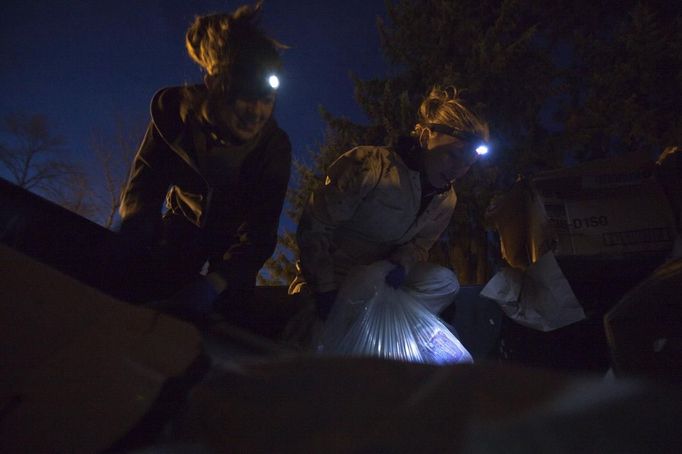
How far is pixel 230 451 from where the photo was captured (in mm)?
458

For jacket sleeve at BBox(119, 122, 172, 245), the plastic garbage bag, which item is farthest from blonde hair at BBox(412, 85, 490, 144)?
jacket sleeve at BBox(119, 122, 172, 245)

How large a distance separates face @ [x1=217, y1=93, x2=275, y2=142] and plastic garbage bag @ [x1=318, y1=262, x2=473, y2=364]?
2.65 ft

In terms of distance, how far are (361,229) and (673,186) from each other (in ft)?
5.07

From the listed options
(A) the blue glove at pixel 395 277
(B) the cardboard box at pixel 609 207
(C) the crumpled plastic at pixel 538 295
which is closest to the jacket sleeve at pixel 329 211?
(A) the blue glove at pixel 395 277

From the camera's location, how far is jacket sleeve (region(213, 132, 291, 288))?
1.87 m

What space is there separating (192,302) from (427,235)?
1.39 m

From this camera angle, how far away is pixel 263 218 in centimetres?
193

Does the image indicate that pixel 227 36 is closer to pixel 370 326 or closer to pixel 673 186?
pixel 370 326

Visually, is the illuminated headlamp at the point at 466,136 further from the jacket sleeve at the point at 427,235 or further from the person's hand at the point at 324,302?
the person's hand at the point at 324,302

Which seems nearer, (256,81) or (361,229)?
(256,81)

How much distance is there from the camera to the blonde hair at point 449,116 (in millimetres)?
2039

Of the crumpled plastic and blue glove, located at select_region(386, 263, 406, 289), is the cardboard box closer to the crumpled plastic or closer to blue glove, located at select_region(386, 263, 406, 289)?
the crumpled plastic

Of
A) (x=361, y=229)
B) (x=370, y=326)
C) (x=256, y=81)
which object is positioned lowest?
(x=370, y=326)

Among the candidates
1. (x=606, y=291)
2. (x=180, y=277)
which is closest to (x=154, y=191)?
(x=180, y=277)
